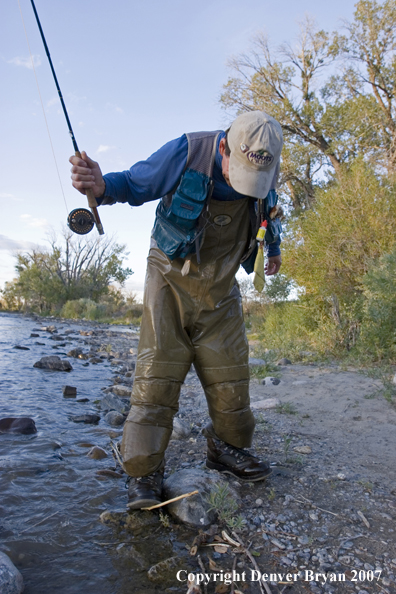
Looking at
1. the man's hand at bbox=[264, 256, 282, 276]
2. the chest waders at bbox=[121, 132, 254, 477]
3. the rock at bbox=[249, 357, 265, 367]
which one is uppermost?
the man's hand at bbox=[264, 256, 282, 276]

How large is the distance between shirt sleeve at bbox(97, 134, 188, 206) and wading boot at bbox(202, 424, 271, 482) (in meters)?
1.53

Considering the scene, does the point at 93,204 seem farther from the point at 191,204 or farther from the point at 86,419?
the point at 86,419

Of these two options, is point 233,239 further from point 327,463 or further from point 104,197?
point 327,463

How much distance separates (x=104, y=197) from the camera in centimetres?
225

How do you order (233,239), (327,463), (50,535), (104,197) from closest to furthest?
(50,535), (104,197), (233,239), (327,463)

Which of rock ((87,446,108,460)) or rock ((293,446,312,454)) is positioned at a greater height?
rock ((293,446,312,454))

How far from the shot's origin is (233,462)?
2.60 metres

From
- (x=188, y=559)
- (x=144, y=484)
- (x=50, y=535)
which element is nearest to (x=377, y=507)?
(x=188, y=559)

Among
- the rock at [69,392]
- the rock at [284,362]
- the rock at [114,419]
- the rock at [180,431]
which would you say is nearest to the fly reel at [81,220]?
the rock at [180,431]

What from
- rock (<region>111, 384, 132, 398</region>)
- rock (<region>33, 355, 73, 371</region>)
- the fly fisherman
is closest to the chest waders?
the fly fisherman

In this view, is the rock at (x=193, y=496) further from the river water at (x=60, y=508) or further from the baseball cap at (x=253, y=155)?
the baseball cap at (x=253, y=155)

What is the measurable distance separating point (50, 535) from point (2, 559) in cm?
38

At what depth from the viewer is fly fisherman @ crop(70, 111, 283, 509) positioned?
2.26 metres

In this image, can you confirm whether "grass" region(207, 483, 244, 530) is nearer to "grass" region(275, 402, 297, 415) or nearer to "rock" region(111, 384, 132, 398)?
"grass" region(275, 402, 297, 415)
